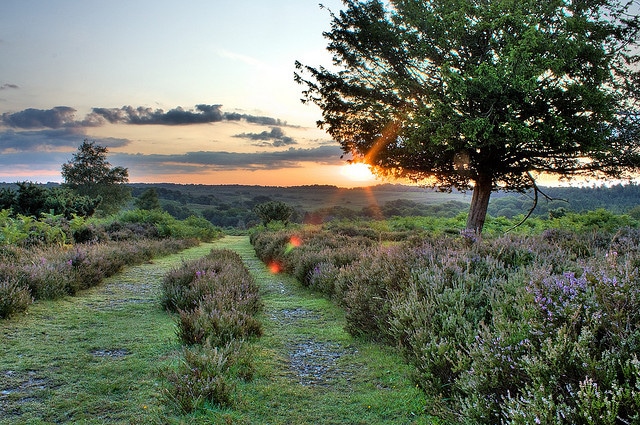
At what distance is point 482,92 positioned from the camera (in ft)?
36.4

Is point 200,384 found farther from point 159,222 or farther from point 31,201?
point 159,222

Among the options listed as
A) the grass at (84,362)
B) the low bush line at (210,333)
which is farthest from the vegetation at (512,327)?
the grass at (84,362)

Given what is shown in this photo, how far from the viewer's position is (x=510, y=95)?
11281mm

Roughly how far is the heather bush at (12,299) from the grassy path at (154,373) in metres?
0.21

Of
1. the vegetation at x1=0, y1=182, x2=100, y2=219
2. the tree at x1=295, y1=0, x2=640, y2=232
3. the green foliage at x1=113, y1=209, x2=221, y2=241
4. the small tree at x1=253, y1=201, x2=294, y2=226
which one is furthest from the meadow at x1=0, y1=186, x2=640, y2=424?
the small tree at x1=253, y1=201, x2=294, y2=226

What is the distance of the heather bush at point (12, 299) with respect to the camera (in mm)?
6199

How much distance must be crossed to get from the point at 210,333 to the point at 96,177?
210 feet

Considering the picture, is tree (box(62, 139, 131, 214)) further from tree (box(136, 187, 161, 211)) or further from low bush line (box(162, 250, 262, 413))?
low bush line (box(162, 250, 262, 413))

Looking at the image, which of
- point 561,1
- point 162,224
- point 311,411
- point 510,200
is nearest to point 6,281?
point 311,411

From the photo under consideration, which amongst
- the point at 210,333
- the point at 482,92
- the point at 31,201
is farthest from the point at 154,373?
the point at 31,201

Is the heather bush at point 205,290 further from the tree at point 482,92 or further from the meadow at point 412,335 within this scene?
the tree at point 482,92

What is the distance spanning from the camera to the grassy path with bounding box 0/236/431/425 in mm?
3588

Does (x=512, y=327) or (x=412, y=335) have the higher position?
(x=512, y=327)

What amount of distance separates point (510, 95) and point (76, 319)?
41.1ft
